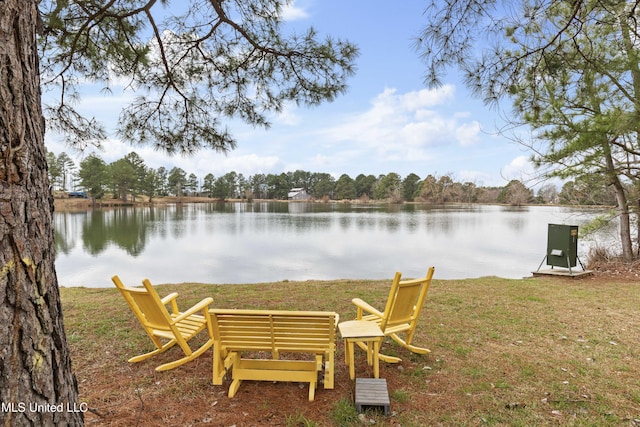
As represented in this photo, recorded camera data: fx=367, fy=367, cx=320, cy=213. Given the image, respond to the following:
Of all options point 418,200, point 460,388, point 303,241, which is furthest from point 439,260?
point 418,200

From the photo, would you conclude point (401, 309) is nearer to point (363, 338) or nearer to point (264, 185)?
point (363, 338)

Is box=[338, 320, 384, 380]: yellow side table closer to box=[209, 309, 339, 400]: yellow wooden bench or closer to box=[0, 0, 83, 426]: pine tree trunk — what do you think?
box=[209, 309, 339, 400]: yellow wooden bench

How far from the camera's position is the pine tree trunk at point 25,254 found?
118cm

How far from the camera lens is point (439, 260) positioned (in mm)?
12492

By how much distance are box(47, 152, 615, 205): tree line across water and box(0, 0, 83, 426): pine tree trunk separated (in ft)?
113

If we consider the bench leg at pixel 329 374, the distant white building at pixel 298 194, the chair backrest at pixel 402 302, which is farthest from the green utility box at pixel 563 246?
the distant white building at pixel 298 194

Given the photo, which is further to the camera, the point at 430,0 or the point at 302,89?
the point at 302,89

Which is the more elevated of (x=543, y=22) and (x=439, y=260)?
(x=543, y=22)

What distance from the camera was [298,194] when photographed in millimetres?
84438

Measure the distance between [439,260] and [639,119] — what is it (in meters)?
7.73

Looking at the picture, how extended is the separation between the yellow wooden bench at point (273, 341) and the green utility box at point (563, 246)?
7.88 metres

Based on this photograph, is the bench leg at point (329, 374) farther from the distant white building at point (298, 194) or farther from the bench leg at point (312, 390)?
the distant white building at point (298, 194)

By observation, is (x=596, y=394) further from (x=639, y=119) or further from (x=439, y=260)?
(x=439, y=260)

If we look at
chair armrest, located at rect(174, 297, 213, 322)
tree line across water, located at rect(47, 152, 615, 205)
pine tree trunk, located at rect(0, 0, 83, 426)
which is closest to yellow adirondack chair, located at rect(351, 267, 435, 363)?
chair armrest, located at rect(174, 297, 213, 322)
